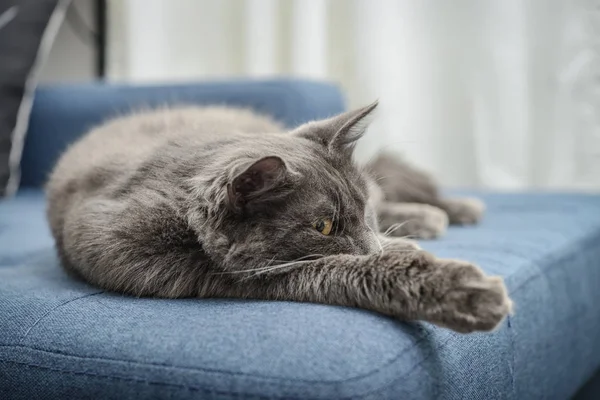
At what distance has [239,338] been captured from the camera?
2.83 ft

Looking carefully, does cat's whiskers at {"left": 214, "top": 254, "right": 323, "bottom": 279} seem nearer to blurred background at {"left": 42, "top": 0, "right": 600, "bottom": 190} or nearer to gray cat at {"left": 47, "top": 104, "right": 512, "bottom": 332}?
gray cat at {"left": 47, "top": 104, "right": 512, "bottom": 332}

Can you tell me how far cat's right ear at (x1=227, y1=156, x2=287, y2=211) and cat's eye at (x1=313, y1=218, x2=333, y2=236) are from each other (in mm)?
83

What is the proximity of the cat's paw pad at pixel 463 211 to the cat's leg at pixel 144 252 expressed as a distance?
100 cm

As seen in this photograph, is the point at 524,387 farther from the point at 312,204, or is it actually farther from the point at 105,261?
the point at 105,261

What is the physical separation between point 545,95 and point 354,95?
78 centimetres

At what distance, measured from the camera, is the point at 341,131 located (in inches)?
47.1

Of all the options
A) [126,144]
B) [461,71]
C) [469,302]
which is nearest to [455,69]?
[461,71]

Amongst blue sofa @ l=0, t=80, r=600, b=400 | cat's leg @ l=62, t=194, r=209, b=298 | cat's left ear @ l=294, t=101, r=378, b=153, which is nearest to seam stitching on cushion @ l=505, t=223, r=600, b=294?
blue sofa @ l=0, t=80, r=600, b=400

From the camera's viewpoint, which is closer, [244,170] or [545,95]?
[244,170]

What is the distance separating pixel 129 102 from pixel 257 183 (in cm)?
174

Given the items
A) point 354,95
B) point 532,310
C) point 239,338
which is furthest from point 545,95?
point 239,338

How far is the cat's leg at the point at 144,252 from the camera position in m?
1.08

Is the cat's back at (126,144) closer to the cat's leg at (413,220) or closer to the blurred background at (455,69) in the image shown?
the cat's leg at (413,220)

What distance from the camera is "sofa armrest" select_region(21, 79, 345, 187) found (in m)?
2.42
